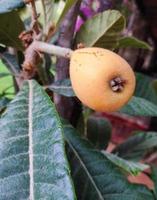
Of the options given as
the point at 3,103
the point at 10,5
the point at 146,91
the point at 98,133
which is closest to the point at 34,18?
the point at 10,5

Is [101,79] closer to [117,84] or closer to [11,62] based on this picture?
[117,84]

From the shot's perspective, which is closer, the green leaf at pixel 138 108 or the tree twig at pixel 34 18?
the tree twig at pixel 34 18

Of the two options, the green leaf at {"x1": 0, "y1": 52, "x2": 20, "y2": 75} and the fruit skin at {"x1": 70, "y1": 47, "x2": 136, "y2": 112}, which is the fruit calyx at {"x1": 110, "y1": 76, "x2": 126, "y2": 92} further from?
the green leaf at {"x1": 0, "y1": 52, "x2": 20, "y2": 75}

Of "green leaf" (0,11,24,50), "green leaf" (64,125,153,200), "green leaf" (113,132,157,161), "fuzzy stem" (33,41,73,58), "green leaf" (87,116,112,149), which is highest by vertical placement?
"green leaf" (0,11,24,50)

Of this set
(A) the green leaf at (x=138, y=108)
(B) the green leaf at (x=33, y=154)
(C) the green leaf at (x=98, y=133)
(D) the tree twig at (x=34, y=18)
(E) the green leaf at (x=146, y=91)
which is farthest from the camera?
(C) the green leaf at (x=98, y=133)

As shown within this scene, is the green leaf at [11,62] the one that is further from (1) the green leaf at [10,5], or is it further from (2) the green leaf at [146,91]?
(2) the green leaf at [146,91]

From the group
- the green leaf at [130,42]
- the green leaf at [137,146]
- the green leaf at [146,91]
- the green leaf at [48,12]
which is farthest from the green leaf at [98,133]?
the green leaf at [48,12]

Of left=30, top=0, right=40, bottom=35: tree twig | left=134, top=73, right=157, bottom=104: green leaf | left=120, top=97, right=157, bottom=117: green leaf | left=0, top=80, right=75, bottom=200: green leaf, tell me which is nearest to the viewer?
left=0, top=80, right=75, bottom=200: green leaf

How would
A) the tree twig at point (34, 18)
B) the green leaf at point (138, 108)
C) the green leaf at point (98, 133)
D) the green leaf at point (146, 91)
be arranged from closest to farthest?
1. the tree twig at point (34, 18)
2. the green leaf at point (138, 108)
3. the green leaf at point (146, 91)
4. the green leaf at point (98, 133)

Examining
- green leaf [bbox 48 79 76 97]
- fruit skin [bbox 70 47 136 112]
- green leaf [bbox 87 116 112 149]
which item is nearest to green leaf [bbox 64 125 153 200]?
green leaf [bbox 48 79 76 97]
